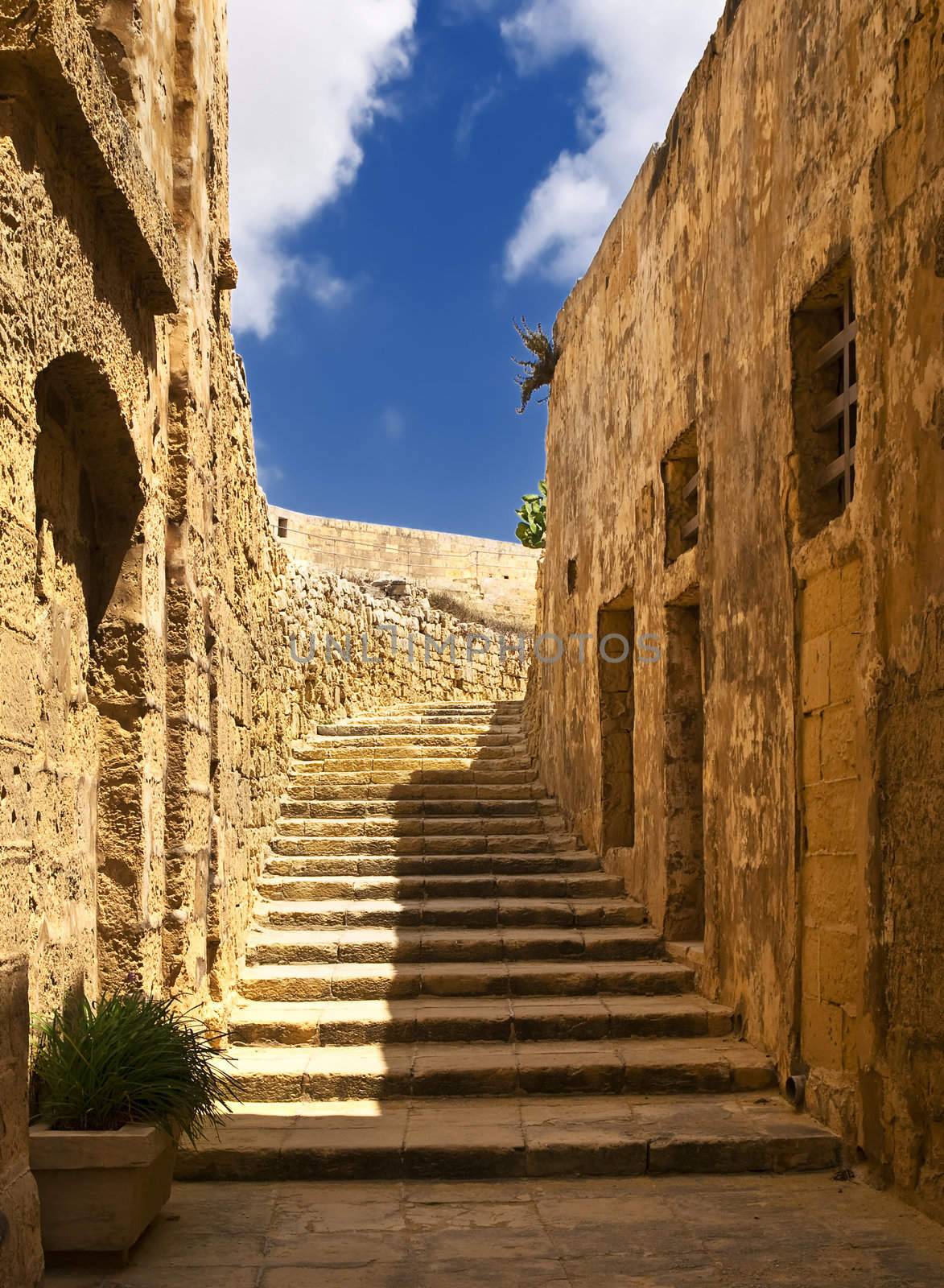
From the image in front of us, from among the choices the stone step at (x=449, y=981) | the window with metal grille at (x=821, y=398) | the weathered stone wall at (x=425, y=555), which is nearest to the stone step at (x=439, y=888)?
the stone step at (x=449, y=981)

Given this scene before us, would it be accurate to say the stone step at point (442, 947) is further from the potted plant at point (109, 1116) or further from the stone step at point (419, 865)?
the potted plant at point (109, 1116)

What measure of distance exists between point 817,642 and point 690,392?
2536 mm

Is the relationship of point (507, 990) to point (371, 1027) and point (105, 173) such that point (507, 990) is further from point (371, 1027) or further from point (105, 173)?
point (105, 173)

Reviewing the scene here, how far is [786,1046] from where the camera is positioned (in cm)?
530

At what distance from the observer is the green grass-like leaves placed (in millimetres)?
3572

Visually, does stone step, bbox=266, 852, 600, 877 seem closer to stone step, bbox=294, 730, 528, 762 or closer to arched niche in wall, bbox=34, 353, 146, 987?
stone step, bbox=294, 730, 528, 762

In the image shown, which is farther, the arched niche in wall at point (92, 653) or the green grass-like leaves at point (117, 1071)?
the arched niche in wall at point (92, 653)

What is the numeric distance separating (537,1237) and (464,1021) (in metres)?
2.14

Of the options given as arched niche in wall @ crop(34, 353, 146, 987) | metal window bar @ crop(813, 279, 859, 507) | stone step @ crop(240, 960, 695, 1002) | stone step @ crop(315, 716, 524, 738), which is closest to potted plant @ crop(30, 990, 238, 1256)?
arched niche in wall @ crop(34, 353, 146, 987)

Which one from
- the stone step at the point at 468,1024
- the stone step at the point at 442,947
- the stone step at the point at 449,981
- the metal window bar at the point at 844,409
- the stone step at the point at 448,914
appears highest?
the metal window bar at the point at 844,409

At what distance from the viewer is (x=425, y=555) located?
27.6 m

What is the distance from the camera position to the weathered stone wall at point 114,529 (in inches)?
118

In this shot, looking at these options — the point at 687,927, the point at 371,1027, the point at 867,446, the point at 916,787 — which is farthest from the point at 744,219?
the point at 371,1027

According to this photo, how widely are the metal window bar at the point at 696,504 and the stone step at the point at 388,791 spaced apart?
3384 mm
